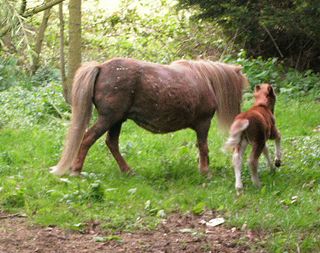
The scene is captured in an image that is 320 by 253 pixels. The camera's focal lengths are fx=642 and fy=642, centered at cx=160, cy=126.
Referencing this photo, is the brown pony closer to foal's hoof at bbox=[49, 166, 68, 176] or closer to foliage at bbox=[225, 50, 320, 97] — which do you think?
foal's hoof at bbox=[49, 166, 68, 176]

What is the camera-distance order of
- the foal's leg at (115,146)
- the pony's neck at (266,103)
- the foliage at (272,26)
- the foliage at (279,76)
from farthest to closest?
the foliage at (279,76), the foliage at (272,26), the foal's leg at (115,146), the pony's neck at (266,103)

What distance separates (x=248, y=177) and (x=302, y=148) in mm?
1546

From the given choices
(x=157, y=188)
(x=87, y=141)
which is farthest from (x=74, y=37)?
(x=157, y=188)

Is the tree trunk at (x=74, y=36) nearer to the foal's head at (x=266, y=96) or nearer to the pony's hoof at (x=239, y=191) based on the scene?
the foal's head at (x=266, y=96)

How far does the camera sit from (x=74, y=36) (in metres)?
11.7

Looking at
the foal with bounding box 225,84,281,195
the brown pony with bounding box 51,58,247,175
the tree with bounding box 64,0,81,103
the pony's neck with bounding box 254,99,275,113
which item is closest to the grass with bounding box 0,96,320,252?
the foal with bounding box 225,84,281,195

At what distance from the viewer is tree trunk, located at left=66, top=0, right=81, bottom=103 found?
11406mm

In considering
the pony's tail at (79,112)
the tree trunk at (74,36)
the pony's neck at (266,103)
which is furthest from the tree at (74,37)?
the pony's neck at (266,103)

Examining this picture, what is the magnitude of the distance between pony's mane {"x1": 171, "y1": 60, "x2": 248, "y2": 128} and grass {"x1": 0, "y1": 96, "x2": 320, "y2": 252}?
693 mm

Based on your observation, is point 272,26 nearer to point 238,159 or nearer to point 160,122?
point 160,122

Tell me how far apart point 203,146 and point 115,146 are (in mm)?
1193

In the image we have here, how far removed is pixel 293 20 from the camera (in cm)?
1316

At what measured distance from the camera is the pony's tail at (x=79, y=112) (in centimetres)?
814

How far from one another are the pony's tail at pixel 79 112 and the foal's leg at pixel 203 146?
1.58m
